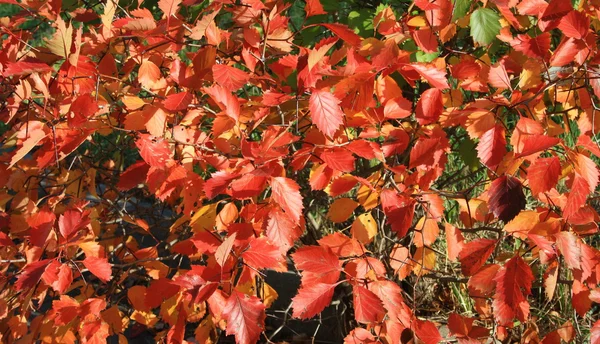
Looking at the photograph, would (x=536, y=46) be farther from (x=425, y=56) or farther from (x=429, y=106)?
(x=425, y=56)

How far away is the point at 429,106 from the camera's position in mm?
1623

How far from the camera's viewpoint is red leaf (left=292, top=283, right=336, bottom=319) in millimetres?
1453

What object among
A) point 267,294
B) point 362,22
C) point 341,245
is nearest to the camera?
point 341,245

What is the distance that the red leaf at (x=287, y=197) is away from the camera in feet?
4.72

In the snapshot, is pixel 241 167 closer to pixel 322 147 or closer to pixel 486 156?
pixel 322 147

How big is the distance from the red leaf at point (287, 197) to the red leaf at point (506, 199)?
1.38 feet

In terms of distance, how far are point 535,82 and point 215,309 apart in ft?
3.47

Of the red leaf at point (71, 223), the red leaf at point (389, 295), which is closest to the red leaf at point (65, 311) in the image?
the red leaf at point (71, 223)

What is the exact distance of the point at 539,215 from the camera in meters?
1.71

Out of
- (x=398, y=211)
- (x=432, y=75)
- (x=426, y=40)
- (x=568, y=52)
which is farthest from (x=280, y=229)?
(x=568, y=52)

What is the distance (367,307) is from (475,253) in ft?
1.02

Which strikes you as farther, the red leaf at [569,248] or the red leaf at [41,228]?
the red leaf at [41,228]

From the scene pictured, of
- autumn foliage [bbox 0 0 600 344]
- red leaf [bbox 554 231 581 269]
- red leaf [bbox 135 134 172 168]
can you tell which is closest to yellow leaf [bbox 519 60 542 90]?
autumn foliage [bbox 0 0 600 344]

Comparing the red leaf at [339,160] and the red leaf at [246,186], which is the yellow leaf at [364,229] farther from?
the red leaf at [246,186]
